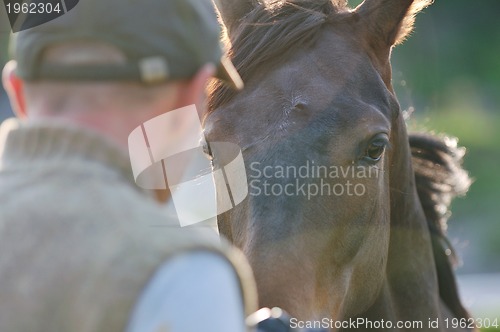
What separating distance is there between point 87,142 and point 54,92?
0.10 metres

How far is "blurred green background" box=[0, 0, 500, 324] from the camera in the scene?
44.9 ft

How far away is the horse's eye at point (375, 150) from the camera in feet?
9.43

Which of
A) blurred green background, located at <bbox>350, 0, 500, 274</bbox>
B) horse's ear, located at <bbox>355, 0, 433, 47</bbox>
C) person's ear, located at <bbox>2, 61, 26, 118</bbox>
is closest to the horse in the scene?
horse's ear, located at <bbox>355, 0, 433, 47</bbox>

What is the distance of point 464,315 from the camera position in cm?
375

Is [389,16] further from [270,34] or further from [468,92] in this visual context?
[468,92]

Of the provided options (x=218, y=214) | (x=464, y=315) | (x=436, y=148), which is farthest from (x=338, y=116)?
(x=464, y=315)

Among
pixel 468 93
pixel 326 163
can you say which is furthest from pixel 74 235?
pixel 468 93

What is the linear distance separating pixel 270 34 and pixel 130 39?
1898mm

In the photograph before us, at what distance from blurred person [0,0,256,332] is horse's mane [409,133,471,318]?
2651mm

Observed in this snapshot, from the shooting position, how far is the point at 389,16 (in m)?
3.26

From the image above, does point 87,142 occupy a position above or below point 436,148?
above

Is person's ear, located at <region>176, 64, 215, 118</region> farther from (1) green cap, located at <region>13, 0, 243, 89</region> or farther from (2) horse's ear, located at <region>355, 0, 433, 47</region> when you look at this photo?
(2) horse's ear, located at <region>355, 0, 433, 47</region>

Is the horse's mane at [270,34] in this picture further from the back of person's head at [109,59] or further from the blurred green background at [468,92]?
the blurred green background at [468,92]

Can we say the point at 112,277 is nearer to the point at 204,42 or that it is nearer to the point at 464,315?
the point at 204,42
